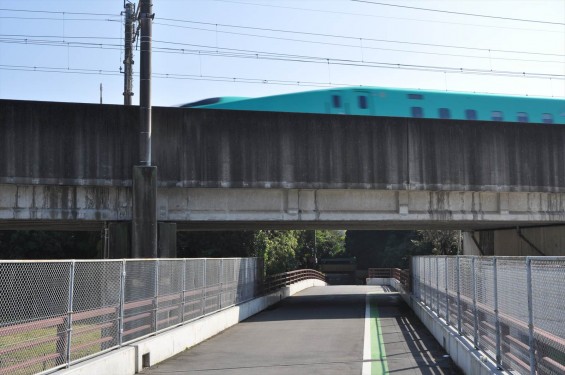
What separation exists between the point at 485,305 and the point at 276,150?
44.4 ft

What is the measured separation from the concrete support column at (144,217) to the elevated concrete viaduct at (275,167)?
0.90 metres

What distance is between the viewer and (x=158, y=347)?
1235 centimetres

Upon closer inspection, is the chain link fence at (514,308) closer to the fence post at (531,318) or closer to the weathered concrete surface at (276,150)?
the fence post at (531,318)

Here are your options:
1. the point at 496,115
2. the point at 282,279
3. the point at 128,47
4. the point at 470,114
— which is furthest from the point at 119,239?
the point at 496,115

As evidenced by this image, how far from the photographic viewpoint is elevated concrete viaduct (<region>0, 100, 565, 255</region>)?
2105cm

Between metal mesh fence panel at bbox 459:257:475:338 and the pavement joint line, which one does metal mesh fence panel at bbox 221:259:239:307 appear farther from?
metal mesh fence panel at bbox 459:257:475:338

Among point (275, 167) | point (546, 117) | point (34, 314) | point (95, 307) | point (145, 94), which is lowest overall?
point (95, 307)

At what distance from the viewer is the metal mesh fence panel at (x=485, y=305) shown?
931cm

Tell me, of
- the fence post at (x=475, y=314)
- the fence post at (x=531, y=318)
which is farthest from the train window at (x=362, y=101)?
the fence post at (x=531, y=318)

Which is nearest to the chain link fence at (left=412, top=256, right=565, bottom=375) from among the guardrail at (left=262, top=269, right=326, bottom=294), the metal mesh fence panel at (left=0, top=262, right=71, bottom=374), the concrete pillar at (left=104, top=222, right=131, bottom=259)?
the metal mesh fence panel at (left=0, top=262, right=71, bottom=374)

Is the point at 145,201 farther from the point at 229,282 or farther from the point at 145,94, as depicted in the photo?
the point at 229,282

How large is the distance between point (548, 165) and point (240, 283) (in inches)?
468

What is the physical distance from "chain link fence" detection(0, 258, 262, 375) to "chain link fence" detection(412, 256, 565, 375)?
5572 mm

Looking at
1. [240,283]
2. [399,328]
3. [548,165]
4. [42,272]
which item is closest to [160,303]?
[42,272]
